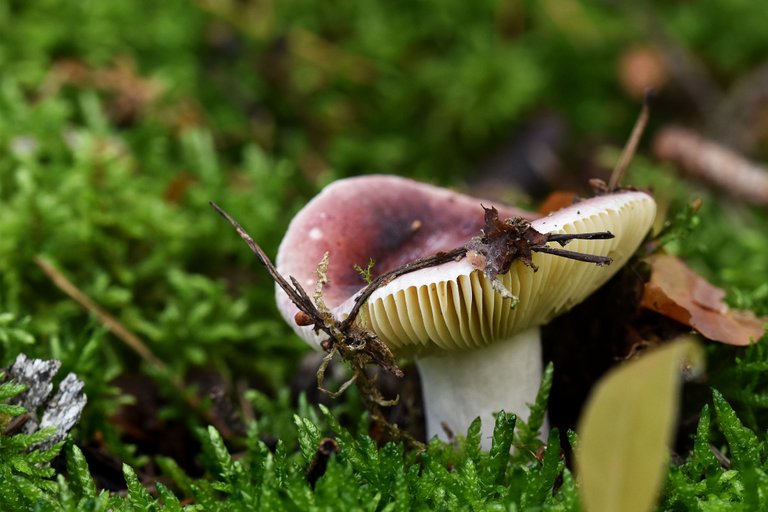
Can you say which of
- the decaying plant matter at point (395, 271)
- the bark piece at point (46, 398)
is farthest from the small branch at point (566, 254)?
the bark piece at point (46, 398)

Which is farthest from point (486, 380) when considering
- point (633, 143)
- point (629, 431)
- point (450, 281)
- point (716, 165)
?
point (716, 165)

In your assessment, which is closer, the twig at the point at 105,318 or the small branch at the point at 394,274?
the small branch at the point at 394,274

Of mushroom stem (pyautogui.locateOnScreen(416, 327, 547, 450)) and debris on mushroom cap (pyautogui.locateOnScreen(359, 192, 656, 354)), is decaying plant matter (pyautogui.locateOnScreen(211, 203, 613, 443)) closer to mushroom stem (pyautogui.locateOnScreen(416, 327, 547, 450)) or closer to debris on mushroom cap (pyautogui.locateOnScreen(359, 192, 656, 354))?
debris on mushroom cap (pyautogui.locateOnScreen(359, 192, 656, 354))

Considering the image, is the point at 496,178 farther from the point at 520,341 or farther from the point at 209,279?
the point at 520,341

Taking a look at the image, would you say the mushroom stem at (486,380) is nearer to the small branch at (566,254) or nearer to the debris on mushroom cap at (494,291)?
the debris on mushroom cap at (494,291)

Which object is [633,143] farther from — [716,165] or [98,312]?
[716,165]

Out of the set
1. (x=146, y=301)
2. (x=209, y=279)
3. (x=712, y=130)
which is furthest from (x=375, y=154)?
(x=712, y=130)
